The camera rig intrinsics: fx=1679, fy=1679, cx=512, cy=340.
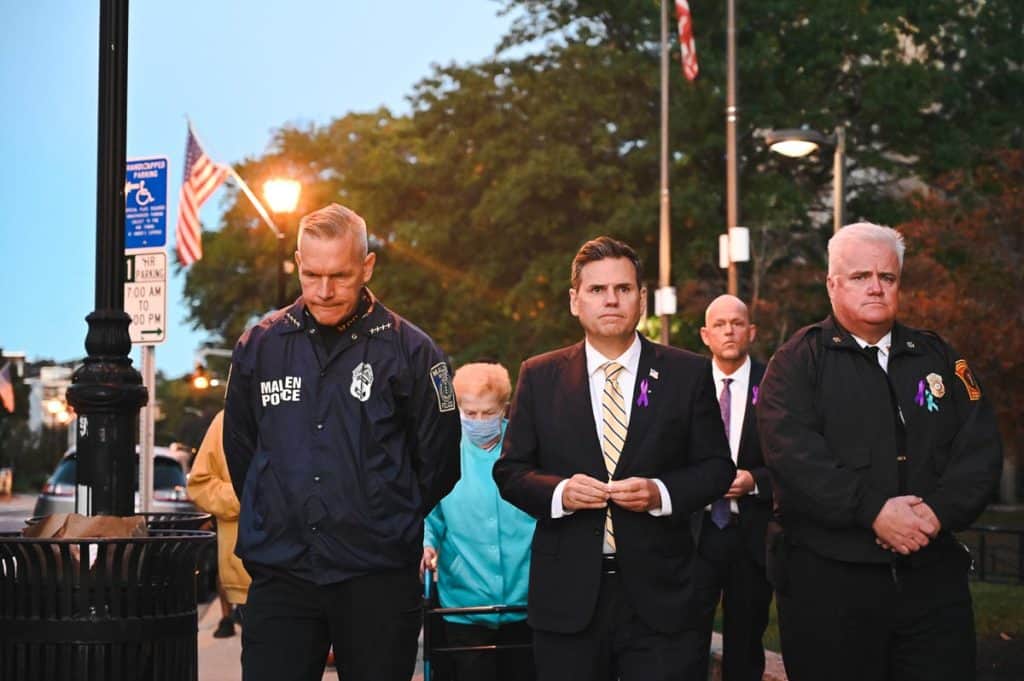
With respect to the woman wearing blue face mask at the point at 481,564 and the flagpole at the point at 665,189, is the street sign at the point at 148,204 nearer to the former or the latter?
the woman wearing blue face mask at the point at 481,564

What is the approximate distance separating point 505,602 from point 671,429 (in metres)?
1.51

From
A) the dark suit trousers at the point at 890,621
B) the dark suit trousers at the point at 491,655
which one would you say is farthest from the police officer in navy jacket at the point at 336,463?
the dark suit trousers at the point at 491,655

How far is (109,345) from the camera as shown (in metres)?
6.39

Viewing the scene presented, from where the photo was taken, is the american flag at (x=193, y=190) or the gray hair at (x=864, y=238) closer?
the gray hair at (x=864, y=238)

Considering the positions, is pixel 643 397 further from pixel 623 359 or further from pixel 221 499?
pixel 221 499

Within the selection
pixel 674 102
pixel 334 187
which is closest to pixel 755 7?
pixel 674 102

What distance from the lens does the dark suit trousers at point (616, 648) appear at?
17.7 feet

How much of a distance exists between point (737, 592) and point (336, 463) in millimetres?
3195

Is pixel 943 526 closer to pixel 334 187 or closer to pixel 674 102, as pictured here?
pixel 674 102

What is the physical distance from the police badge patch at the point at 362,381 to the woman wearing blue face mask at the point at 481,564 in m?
1.45

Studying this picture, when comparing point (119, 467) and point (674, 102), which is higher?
point (674, 102)

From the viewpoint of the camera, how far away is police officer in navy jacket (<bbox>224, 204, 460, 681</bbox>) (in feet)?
17.1

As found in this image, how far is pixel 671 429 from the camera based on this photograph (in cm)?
558

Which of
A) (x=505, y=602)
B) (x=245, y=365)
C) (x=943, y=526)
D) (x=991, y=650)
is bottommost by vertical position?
(x=991, y=650)
